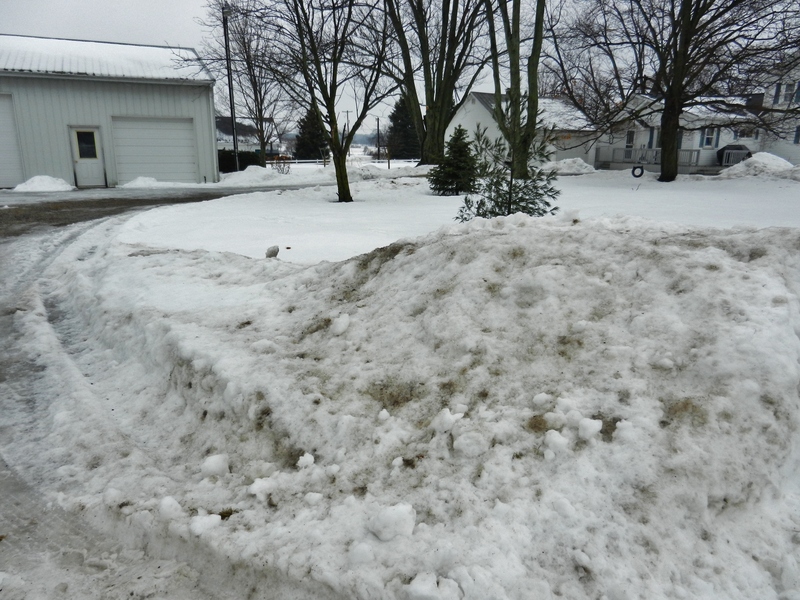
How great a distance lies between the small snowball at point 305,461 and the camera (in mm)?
2621

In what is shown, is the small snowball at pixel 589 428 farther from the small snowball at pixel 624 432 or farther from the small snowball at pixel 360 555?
the small snowball at pixel 360 555

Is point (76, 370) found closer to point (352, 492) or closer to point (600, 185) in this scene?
point (352, 492)

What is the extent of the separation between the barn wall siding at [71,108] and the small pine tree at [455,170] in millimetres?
10496

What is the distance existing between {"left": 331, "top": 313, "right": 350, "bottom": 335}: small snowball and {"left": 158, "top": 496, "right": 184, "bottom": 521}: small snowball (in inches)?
58.9

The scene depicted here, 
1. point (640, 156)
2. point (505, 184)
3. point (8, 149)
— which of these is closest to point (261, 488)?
point (505, 184)

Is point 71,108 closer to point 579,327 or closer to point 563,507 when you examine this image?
point 579,327

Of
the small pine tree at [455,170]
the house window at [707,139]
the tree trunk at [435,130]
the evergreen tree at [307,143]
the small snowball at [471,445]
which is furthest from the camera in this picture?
the evergreen tree at [307,143]

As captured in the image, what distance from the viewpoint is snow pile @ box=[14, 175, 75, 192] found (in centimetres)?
1730

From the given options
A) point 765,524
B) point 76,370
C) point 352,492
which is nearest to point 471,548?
point 352,492

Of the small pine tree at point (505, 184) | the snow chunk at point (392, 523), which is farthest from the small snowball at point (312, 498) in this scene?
the small pine tree at point (505, 184)

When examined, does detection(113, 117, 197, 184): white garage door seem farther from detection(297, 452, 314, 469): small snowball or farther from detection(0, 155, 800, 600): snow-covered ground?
detection(297, 452, 314, 469): small snowball

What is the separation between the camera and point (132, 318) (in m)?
4.36

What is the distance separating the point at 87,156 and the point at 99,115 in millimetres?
1437

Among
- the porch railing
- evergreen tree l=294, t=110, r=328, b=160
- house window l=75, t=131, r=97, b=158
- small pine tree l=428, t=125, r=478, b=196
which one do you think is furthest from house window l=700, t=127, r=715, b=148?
house window l=75, t=131, r=97, b=158
